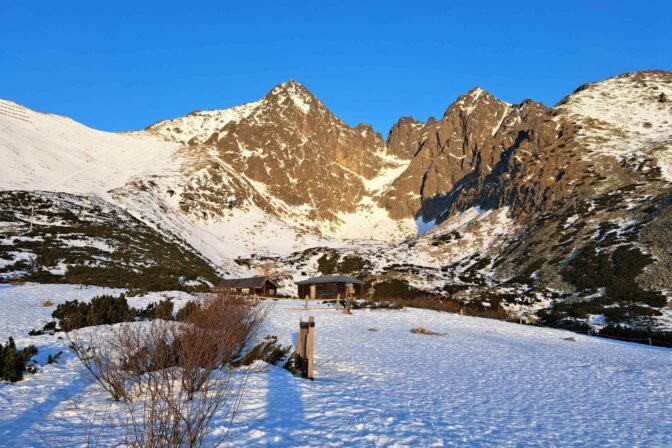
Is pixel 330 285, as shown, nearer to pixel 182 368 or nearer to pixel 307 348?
pixel 307 348

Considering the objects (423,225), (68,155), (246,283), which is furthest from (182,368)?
(423,225)

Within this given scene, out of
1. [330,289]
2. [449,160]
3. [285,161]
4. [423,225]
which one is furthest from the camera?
[449,160]

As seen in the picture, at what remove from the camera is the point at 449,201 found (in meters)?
158

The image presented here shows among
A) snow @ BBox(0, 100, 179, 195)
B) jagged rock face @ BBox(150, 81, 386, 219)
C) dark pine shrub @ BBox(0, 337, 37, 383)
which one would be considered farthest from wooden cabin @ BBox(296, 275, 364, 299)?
jagged rock face @ BBox(150, 81, 386, 219)

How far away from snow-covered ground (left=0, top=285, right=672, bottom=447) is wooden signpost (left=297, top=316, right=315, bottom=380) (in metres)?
0.58

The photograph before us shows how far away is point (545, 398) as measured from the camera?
1113 centimetres

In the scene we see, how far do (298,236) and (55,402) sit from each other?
338 ft

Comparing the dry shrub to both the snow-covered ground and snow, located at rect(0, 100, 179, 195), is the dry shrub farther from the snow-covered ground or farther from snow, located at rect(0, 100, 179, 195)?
snow, located at rect(0, 100, 179, 195)

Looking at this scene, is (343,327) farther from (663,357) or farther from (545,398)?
(663,357)

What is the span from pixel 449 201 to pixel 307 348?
15376cm

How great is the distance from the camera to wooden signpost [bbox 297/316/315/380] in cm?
1148

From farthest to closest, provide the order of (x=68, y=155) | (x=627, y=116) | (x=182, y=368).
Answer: (x=68, y=155) < (x=627, y=116) < (x=182, y=368)

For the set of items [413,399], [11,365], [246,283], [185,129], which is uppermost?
[185,129]

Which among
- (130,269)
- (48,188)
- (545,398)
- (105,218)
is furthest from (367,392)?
(48,188)
